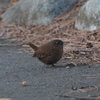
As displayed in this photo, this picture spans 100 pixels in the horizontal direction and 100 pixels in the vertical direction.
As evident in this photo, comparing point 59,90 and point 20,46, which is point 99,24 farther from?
point 59,90

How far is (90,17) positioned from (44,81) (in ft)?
14.1

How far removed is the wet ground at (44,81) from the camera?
19.5ft

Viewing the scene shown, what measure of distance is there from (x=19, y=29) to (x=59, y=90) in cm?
660

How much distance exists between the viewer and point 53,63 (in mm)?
8078

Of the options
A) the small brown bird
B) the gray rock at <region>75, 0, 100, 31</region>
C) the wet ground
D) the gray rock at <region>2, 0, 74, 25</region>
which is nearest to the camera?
the wet ground

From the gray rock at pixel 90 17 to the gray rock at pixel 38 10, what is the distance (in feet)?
4.75

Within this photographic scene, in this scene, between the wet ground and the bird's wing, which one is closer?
the wet ground

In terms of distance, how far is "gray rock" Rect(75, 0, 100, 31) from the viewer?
10.7 m

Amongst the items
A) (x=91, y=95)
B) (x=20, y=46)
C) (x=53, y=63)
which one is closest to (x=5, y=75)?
(x=53, y=63)

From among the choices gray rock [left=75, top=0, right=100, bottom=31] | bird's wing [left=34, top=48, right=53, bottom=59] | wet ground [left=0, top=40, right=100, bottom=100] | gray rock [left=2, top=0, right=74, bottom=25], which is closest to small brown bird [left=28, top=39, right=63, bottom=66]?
bird's wing [left=34, top=48, right=53, bottom=59]

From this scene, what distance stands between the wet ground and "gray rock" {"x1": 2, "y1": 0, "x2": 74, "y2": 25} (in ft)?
12.5

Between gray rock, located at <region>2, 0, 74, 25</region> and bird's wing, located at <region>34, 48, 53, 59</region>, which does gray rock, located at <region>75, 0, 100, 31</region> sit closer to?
gray rock, located at <region>2, 0, 74, 25</region>

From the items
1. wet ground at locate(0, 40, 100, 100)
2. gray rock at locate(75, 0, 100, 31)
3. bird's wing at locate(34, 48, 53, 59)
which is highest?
gray rock at locate(75, 0, 100, 31)

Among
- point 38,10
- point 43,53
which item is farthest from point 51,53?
point 38,10
